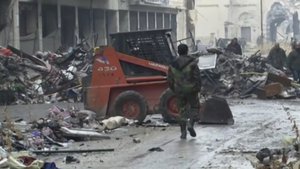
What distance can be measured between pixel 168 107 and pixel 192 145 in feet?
11.6

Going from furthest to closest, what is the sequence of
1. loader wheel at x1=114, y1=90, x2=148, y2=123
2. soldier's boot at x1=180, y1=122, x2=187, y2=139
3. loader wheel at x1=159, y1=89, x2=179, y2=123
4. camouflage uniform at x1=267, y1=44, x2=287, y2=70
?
camouflage uniform at x1=267, y1=44, x2=287, y2=70, loader wheel at x1=114, y1=90, x2=148, y2=123, loader wheel at x1=159, y1=89, x2=179, y2=123, soldier's boot at x1=180, y1=122, x2=187, y2=139

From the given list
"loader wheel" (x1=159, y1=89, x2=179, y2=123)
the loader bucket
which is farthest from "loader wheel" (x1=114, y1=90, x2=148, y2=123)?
the loader bucket

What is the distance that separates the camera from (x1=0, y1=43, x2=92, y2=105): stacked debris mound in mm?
22344

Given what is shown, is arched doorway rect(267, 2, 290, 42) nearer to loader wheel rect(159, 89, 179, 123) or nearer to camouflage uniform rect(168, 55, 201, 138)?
loader wheel rect(159, 89, 179, 123)

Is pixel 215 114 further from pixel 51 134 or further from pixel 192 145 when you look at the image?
pixel 51 134

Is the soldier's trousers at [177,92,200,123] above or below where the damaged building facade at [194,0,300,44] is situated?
below

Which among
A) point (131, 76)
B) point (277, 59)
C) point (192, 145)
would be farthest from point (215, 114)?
point (277, 59)

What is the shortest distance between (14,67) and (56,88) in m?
1.59

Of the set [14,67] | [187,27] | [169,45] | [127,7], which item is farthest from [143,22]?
[169,45]

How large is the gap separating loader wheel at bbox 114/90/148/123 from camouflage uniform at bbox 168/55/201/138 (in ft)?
8.51

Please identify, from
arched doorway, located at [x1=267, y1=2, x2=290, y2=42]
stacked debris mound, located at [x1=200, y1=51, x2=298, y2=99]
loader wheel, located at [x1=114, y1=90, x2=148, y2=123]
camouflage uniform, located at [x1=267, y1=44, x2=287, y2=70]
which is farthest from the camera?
arched doorway, located at [x1=267, y1=2, x2=290, y2=42]

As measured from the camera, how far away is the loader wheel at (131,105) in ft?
51.1

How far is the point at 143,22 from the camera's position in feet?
185

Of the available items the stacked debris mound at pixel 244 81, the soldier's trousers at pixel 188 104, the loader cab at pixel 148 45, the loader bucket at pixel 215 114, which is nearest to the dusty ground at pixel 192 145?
the loader bucket at pixel 215 114
